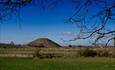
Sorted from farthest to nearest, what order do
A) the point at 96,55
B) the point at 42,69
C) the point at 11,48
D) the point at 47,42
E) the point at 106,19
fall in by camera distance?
the point at 47,42
the point at 11,48
the point at 96,55
the point at 42,69
the point at 106,19

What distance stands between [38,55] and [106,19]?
33.9 meters

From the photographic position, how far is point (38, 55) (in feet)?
125

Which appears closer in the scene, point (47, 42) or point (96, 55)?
point (96, 55)

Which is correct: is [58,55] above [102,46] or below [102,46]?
below

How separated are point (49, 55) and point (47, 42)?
877 inches

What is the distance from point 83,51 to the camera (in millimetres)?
37750

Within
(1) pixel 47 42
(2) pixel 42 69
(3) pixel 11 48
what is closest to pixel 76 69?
(2) pixel 42 69

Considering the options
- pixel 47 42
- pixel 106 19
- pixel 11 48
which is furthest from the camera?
pixel 47 42

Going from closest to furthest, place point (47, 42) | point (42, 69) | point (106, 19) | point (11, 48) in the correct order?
point (106, 19)
point (42, 69)
point (11, 48)
point (47, 42)

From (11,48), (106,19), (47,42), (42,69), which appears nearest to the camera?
(106,19)

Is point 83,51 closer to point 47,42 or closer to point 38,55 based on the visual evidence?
point 38,55

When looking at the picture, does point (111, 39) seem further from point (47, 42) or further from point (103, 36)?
point (47, 42)

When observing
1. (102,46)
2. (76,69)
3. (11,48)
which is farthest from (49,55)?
(102,46)

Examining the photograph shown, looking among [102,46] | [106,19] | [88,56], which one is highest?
[106,19]
